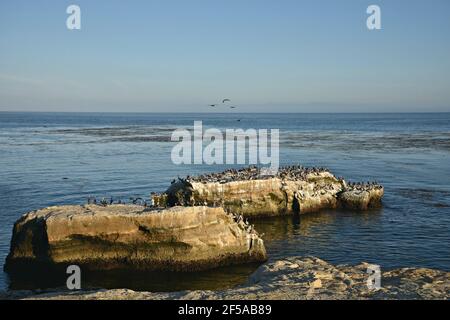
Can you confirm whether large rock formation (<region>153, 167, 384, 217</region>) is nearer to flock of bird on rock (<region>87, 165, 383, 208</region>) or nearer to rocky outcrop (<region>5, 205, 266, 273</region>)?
flock of bird on rock (<region>87, 165, 383, 208</region>)

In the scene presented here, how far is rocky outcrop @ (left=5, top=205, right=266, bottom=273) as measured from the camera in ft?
99.3

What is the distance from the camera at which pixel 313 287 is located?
2283 cm

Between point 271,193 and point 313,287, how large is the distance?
23411 mm

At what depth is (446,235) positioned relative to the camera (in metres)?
38.5

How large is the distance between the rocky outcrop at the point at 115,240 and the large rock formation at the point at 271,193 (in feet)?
30.2

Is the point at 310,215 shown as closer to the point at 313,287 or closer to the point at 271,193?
the point at 271,193

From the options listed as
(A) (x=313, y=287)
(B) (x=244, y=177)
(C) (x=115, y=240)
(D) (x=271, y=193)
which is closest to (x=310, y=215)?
(D) (x=271, y=193)

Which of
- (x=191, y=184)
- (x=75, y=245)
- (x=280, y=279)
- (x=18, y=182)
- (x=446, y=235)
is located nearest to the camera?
(x=280, y=279)

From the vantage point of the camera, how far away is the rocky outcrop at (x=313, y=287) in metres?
21.5

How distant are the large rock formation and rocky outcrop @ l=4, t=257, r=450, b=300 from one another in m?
15.6

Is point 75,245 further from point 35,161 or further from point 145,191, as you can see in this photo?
point 35,161

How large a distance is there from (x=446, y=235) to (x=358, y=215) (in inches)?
363

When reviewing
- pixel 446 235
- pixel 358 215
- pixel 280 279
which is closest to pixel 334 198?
pixel 358 215

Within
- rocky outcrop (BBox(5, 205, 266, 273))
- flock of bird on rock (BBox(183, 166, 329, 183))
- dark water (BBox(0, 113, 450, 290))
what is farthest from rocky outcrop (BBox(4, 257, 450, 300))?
flock of bird on rock (BBox(183, 166, 329, 183))
